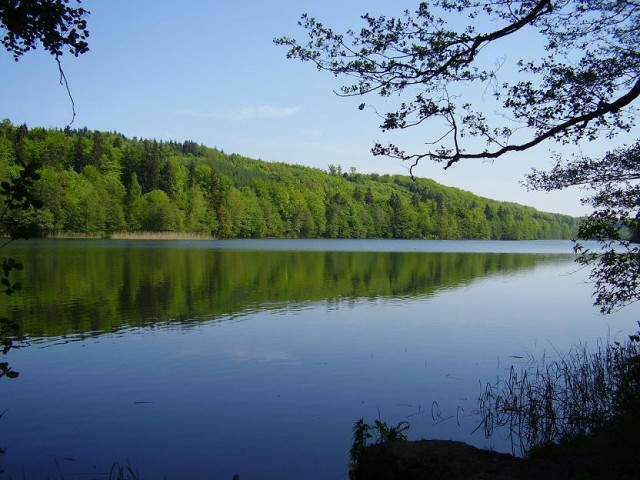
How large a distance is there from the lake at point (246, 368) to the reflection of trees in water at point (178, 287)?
0.18m

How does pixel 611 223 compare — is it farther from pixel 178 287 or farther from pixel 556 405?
Result: pixel 178 287

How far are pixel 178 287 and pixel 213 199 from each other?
94.0 meters

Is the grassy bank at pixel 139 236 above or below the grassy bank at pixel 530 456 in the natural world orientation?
above

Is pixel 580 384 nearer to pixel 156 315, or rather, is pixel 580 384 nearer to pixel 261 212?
pixel 156 315

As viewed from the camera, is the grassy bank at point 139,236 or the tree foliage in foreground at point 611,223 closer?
the tree foliage in foreground at point 611,223

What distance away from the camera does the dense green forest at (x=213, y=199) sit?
306ft

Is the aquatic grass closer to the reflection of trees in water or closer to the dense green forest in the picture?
the reflection of trees in water

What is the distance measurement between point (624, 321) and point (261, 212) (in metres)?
110

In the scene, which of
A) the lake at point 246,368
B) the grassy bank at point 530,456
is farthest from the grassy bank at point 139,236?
the grassy bank at point 530,456

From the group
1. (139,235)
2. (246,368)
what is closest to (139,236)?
(139,235)

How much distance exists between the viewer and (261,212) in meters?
128

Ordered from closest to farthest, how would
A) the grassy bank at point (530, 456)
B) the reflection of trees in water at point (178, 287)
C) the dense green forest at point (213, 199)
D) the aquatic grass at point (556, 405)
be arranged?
the grassy bank at point (530, 456) < the aquatic grass at point (556, 405) < the reflection of trees in water at point (178, 287) < the dense green forest at point (213, 199)

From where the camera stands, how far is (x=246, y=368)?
13195 mm

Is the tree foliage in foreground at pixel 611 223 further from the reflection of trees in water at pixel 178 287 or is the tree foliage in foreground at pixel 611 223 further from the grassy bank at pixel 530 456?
the reflection of trees in water at pixel 178 287
